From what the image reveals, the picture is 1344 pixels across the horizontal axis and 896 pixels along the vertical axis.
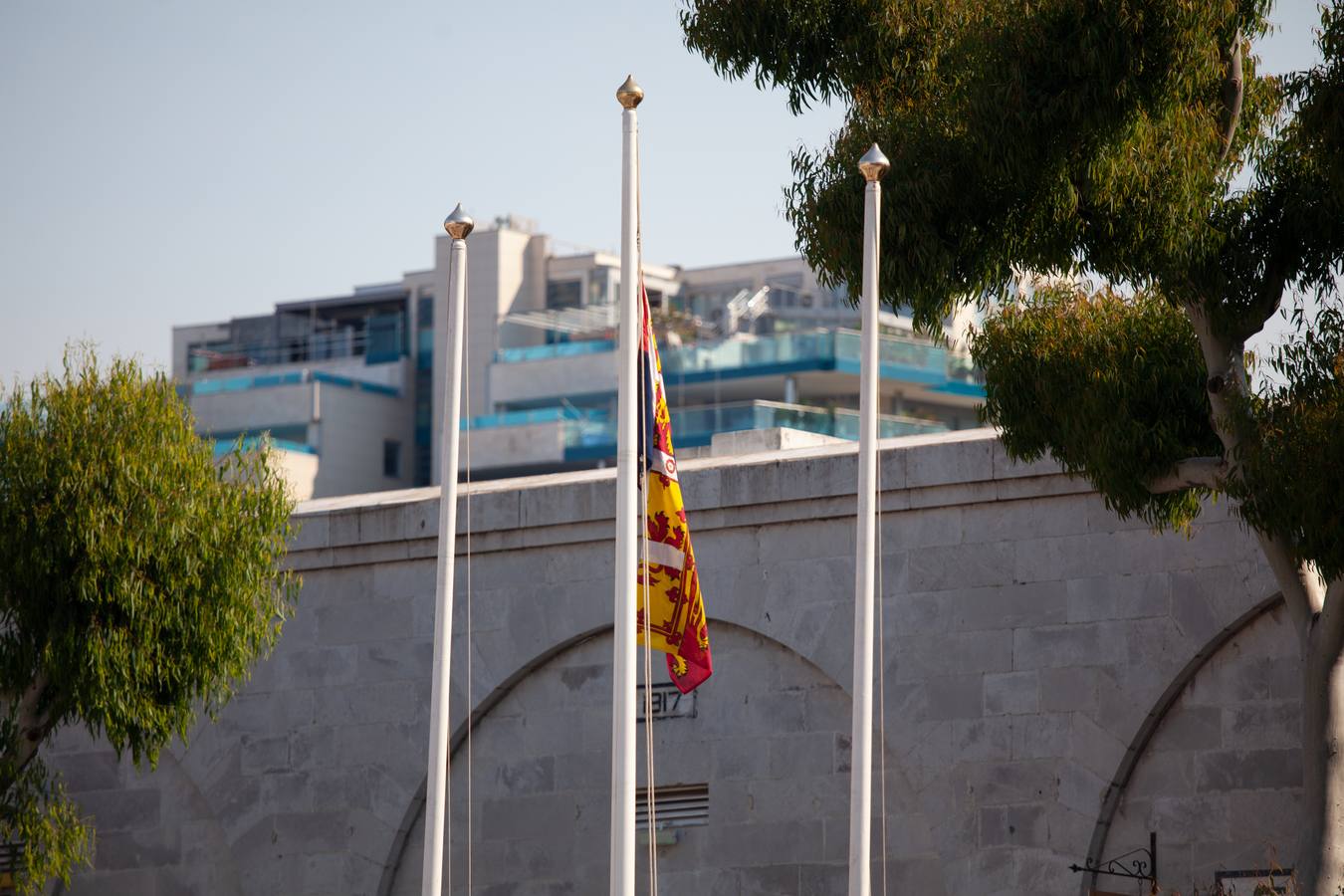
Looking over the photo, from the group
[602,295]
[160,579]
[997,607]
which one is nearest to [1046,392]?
[997,607]

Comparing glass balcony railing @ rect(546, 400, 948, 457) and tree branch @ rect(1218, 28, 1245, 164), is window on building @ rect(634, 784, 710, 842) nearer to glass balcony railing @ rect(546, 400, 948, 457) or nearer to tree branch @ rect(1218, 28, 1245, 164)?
tree branch @ rect(1218, 28, 1245, 164)

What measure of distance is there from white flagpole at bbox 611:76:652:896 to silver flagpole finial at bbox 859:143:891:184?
1458mm

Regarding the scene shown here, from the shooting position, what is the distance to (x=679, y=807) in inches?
720

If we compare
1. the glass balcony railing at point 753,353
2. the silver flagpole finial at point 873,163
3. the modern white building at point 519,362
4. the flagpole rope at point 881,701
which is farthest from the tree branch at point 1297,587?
the glass balcony railing at point 753,353

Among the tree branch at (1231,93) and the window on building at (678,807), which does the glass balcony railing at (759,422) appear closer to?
the window on building at (678,807)

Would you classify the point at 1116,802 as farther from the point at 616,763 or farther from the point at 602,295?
the point at 602,295

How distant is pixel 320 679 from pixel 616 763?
8378 millimetres

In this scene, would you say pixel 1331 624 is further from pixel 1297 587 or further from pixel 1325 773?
pixel 1325 773

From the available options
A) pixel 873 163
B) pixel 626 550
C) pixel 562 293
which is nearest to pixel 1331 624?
pixel 873 163

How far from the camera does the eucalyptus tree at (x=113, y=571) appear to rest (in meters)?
16.7

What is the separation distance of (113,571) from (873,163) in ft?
24.2

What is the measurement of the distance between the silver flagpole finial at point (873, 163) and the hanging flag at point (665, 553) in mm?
1647

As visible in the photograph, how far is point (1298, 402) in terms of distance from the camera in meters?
12.7

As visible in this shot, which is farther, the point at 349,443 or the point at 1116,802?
the point at 349,443
